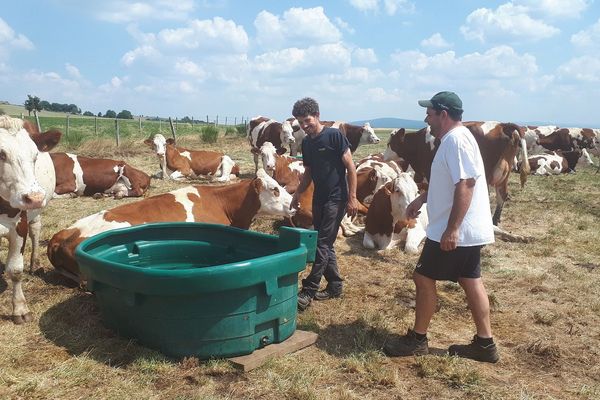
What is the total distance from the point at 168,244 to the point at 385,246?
11.9 ft

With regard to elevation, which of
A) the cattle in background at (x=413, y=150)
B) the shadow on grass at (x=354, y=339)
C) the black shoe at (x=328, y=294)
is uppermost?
the cattle in background at (x=413, y=150)

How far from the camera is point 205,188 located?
698cm

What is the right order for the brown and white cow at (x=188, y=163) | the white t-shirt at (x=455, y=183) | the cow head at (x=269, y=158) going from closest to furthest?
1. the white t-shirt at (x=455, y=183)
2. the cow head at (x=269, y=158)
3. the brown and white cow at (x=188, y=163)

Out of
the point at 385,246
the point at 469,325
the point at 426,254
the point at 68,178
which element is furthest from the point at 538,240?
the point at 68,178

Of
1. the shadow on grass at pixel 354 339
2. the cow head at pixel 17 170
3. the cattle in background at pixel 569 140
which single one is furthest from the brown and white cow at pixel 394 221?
the cattle in background at pixel 569 140

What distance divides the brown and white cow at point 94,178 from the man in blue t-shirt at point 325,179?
25.0ft

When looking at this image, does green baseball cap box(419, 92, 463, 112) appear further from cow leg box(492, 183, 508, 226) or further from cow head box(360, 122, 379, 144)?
cow head box(360, 122, 379, 144)

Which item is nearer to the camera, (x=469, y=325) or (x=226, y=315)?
(x=226, y=315)

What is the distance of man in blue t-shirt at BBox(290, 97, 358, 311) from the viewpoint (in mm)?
5004

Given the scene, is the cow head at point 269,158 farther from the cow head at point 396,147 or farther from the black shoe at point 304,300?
the black shoe at point 304,300

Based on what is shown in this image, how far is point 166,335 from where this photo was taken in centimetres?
377

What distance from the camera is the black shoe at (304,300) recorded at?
4969mm

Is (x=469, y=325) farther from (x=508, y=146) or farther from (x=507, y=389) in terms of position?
(x=508, y=146)

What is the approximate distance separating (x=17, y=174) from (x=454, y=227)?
132 inches
